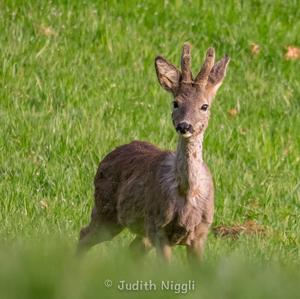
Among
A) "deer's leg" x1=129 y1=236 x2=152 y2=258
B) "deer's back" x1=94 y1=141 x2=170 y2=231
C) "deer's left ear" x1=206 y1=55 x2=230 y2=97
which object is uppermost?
"deer's left ear" x1=206 y1=55 x2=230 y2=97

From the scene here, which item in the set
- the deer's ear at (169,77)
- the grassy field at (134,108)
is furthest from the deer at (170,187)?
the grassy field at (134,108)

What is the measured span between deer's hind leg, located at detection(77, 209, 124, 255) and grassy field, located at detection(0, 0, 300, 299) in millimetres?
155

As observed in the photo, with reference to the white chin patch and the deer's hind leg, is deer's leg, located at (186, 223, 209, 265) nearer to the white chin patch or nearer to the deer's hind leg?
the white chin patch

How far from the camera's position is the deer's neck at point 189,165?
974 cm

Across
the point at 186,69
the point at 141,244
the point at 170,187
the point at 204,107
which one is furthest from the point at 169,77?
the point at 141,244

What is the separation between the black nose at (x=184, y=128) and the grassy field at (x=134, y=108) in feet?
3.22

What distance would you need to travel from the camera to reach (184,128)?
9555 mm

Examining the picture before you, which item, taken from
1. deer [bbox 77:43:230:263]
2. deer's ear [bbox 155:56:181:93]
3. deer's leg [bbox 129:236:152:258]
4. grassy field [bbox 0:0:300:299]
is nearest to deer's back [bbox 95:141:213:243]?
deer [bbox 77:43:230:263]

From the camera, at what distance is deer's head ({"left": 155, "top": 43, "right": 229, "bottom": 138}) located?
979 cm

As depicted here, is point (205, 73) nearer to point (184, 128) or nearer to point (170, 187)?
point (184, 128)

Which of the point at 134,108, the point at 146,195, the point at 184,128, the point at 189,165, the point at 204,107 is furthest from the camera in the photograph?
the point at 134,108

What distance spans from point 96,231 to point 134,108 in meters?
3.88

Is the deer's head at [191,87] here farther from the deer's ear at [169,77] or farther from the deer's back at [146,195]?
the deer's back at [146,195]

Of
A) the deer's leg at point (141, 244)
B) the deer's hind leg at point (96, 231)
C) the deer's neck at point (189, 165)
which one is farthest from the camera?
the deer's hind leg at point (96, 231)
